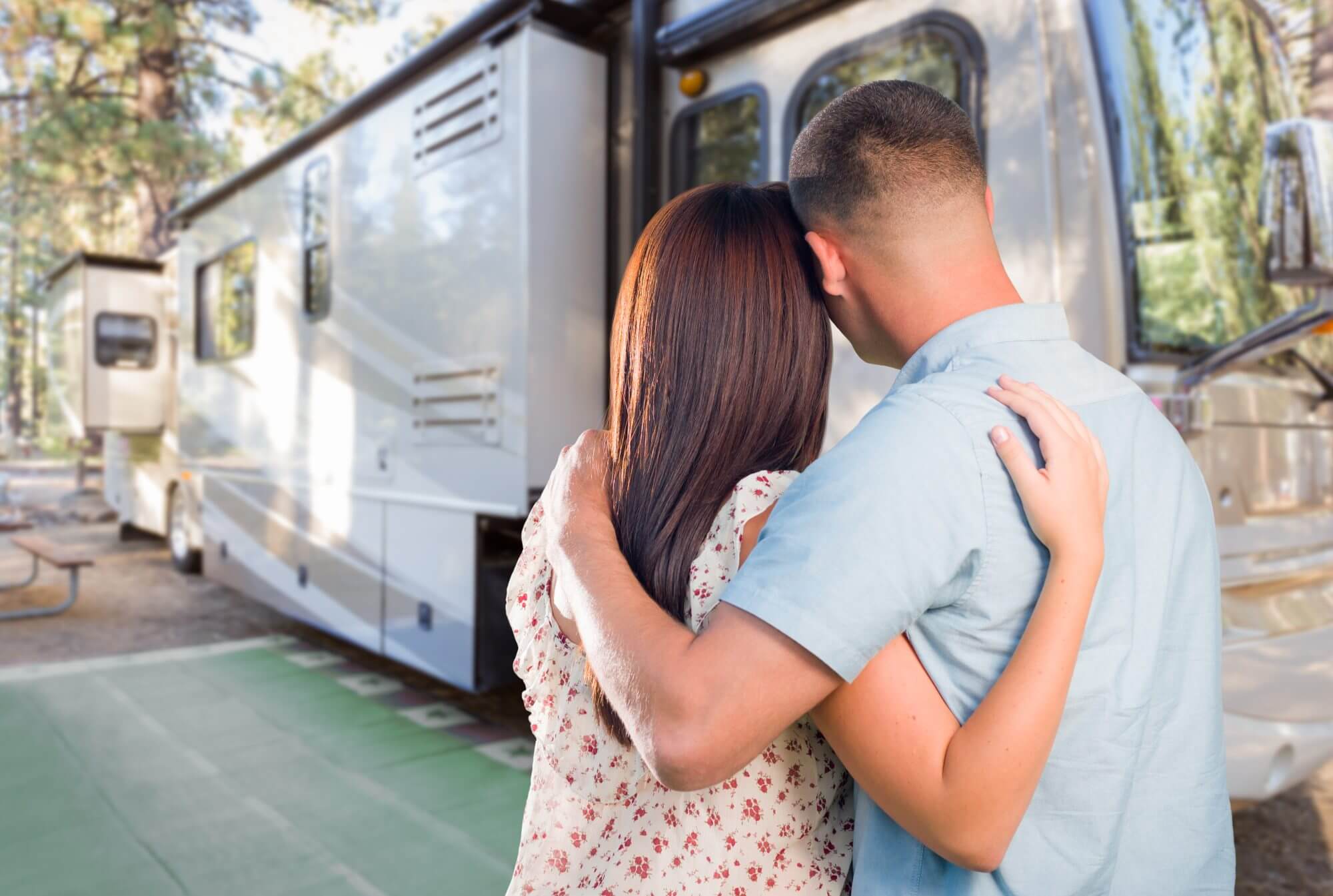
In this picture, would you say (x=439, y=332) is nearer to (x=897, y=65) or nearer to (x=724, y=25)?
(x=724, y=25)

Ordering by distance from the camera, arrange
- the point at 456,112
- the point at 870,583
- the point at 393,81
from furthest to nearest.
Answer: the point at 393,81
the point at 456,112
the point at 870,583

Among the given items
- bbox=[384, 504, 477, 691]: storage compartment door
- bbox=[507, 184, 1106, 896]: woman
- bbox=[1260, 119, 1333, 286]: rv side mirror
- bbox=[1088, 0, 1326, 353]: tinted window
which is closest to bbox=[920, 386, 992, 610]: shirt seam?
bbox=[507, 184, 1106, 896]: woman

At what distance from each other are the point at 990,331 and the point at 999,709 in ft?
1.33

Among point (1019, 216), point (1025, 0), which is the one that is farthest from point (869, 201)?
point (1025, 0)

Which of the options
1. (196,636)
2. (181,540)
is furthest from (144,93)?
(196,636)

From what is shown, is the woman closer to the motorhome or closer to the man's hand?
the man's hand

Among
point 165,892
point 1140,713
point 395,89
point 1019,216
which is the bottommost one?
point 165,892

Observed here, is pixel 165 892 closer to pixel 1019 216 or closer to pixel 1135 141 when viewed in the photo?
pixel 1019 216

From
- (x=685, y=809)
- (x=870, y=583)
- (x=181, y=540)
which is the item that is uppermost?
(x=870, y=583)

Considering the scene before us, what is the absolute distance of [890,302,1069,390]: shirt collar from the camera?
1.08 metres

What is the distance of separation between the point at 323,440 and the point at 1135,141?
4.37 metres

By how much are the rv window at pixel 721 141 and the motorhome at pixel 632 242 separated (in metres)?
0.01

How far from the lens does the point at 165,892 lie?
309 cm

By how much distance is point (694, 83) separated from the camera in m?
3.61
